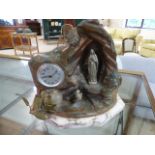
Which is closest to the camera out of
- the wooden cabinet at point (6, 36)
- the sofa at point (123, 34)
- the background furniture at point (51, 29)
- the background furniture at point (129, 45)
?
the background furniture at point (129, 45)

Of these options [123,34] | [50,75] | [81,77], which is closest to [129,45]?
[123,34]

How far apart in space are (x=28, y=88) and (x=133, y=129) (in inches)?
26.0

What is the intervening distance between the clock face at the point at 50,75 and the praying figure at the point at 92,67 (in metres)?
0.11

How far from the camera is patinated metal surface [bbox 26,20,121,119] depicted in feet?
1.93

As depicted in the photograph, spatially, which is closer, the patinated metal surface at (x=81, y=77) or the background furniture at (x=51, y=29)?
the patinated metal surface at (x=81, y=77)

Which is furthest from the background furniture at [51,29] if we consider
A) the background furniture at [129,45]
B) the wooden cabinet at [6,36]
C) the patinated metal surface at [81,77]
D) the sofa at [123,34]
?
the patinated metal surface at [81,77]

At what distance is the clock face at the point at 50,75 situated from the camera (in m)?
0.59

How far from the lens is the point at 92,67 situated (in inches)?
24.3

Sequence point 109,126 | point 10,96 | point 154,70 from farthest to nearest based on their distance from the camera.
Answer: point 154,70 < point 10,96 < point 109,126

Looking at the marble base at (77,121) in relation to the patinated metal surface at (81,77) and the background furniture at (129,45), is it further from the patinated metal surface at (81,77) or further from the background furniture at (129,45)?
the background furniture at (129,45)

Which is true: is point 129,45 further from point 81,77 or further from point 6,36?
point 6,36
